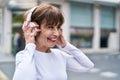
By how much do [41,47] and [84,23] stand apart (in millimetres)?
21352

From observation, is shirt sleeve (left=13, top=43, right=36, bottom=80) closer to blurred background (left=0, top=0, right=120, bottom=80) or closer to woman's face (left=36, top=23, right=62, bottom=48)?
woman's face (left=36, top=23, right=62, bottom=48)

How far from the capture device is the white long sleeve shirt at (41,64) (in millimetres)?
1841

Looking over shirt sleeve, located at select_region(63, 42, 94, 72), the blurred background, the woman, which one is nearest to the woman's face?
the woman

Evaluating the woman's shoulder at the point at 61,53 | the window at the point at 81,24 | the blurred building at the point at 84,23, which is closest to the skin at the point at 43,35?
the woman's shoulder at the point at 61,53

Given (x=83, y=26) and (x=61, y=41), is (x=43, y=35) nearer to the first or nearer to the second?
(x=61, y=41)

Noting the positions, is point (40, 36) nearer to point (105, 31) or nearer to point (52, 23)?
point (52, 23)

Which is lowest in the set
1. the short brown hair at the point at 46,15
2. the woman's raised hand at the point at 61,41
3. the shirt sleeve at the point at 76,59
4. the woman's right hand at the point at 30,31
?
the shirt sleeve at the point at 76,59

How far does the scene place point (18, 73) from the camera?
5.99ft

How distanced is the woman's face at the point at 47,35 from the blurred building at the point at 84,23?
17273 millimetres

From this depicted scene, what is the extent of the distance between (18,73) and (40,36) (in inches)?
11.5

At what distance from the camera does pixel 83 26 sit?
76.2ft

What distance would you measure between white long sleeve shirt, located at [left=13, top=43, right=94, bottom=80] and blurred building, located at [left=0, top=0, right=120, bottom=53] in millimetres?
17170

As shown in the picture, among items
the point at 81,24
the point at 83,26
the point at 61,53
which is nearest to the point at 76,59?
the point at 61,53

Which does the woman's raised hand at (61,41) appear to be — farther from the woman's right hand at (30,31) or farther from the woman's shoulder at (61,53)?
the woman's right hand at (30,31)
